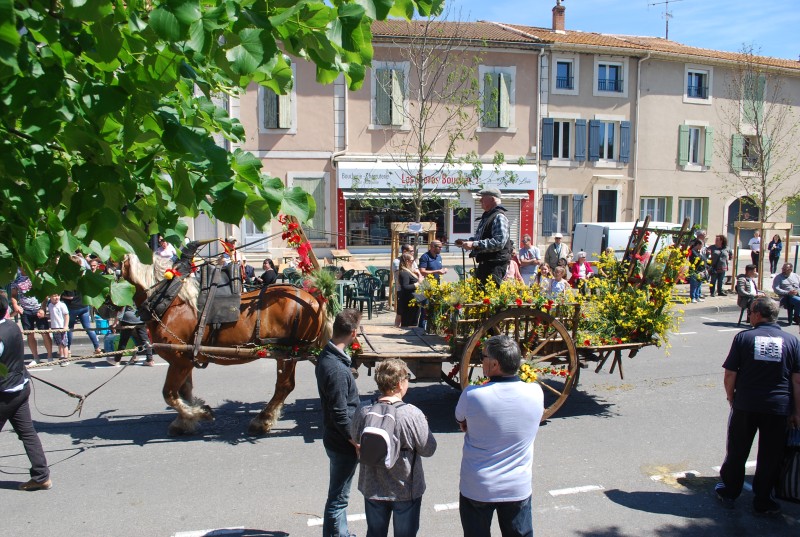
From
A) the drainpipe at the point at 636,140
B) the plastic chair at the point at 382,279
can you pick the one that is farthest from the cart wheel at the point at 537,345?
the drainpipe at the point at 636,140

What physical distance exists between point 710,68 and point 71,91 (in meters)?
27.3

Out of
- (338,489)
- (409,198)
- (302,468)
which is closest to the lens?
(338,489)

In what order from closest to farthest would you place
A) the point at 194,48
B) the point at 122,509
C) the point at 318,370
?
the point at 194,48 < the point at 318,370 < the point at 122,509

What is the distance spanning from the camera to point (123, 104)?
8.26ft

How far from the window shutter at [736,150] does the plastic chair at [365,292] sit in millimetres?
18031

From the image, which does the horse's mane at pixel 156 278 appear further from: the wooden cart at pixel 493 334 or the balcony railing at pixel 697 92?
the balcony railing at pixel 697 92

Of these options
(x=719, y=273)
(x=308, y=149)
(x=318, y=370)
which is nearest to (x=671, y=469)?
(x=318, y=370)

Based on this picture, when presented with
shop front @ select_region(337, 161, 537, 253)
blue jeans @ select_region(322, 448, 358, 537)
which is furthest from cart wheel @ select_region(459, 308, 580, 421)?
shop front @ select_region(337, 161, 537, 253)

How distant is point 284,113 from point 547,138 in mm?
9467

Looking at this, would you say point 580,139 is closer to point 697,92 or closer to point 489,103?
point 489,103

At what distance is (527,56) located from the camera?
23.1 meters

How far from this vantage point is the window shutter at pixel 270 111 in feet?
68.6

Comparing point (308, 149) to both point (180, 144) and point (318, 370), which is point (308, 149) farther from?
point (180, 144)

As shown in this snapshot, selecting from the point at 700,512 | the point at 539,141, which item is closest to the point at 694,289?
the point at 539,141
